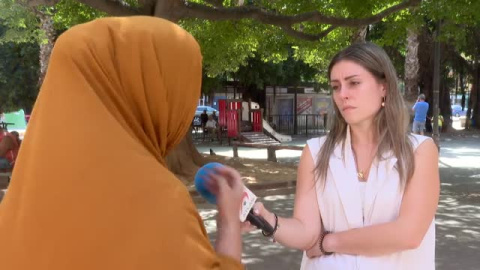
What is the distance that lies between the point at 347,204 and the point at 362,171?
15 cm

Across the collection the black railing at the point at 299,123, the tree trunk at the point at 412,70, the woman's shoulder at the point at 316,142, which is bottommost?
the black railing at the point at 299,123

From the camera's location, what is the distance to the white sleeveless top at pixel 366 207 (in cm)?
216

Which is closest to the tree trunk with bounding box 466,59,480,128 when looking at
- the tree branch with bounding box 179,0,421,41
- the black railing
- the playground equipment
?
the black railing

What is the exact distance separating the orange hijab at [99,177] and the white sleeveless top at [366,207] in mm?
937

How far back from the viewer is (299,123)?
33.5 m

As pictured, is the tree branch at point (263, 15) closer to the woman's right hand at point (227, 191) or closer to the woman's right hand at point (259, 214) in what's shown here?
the woman's right hand at point (259, 214)

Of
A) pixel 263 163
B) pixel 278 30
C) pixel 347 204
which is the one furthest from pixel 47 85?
pixel 278 30

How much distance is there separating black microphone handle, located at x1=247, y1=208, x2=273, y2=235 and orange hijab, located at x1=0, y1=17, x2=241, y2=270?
1.82 ft

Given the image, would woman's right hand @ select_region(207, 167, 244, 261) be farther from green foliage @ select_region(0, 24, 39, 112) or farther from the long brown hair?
green foliage @ select_region(0, 24, 39, 112)

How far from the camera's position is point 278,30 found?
17.0 m

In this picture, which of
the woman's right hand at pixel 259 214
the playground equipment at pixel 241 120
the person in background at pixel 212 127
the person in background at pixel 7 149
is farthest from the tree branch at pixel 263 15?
the person in background at pixel 212 127

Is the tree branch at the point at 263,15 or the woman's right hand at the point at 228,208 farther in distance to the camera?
the tree branch at the point at 263,15

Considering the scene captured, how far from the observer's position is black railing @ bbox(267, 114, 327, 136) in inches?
1272

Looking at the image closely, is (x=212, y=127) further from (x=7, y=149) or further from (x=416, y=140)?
(x=416, y=140)
